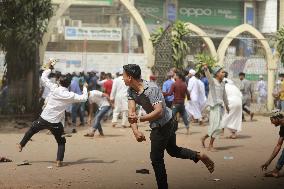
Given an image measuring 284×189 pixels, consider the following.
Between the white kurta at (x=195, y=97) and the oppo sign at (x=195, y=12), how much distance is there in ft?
61.6

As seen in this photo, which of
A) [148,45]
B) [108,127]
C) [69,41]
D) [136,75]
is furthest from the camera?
[69,41]

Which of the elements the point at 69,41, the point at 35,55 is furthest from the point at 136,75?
the point at 69,41

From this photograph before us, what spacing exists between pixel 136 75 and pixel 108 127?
32.0ft

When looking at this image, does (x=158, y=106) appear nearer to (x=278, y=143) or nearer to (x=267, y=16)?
(x=278, y=143)

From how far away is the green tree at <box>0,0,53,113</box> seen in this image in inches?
615

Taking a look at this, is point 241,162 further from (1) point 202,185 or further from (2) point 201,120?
(2) point 201,120

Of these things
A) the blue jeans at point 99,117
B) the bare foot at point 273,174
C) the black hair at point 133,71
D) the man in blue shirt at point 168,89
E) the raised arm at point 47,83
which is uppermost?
the black hair at point 133,71

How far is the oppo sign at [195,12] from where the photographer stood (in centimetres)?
3488

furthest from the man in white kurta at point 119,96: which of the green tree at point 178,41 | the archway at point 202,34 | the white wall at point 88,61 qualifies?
the white wall at point 88,61

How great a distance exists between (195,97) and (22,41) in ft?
17.4

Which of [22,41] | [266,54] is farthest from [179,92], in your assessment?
[266,54]

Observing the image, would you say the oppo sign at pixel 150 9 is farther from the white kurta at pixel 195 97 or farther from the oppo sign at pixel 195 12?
the white kurta at pixel 195 97

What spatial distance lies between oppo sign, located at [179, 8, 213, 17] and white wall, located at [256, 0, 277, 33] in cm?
385

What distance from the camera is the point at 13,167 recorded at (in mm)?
8508
